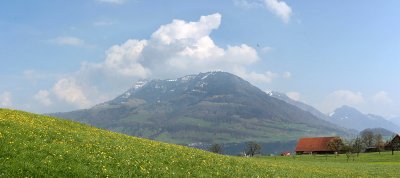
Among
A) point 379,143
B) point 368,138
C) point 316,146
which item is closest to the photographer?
point 379,143

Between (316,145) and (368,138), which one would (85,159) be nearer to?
(368,138)

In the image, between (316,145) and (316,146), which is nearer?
(316,146)

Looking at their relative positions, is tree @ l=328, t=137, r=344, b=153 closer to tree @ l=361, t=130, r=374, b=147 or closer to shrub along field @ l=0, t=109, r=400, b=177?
tree @ l=361, t=130, r=374, b=147

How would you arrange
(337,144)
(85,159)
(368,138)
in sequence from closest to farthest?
(85,159) → (337,144) → (368,138)

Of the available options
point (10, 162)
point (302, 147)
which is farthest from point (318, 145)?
point (10, 162)

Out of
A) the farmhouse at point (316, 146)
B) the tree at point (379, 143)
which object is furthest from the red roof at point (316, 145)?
the tree at point (379, 143)

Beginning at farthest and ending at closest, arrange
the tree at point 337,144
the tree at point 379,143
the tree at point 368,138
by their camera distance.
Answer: the tree at point 368,138 → the tree at point 379,143 → the tree at point 337,144

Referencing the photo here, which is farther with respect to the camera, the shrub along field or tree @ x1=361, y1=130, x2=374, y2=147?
tree @ x1=361, y1=130, x2=374, y2=147

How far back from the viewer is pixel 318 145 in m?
193

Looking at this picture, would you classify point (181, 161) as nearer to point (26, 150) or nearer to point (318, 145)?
point (26, 150)

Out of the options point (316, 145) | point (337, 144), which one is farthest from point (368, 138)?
point (316, 145)

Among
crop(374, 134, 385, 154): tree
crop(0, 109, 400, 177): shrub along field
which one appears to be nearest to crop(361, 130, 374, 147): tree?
crop(374, 134, 385, 154): tree

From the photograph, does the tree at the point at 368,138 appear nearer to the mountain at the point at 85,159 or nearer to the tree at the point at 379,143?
the tree at the point at 379,143

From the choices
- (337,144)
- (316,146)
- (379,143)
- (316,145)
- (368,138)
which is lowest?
(316,146)
